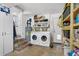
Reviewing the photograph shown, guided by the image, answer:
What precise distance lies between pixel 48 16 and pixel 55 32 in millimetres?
1016

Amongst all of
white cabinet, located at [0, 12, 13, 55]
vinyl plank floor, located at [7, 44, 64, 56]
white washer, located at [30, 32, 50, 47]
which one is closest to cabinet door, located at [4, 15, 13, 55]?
white cabinet, located at [0, 12, 13, 55]

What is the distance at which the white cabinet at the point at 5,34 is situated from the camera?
128 inches

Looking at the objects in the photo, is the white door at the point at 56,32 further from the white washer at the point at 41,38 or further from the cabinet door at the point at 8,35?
the cabinet door at the point at 8,35

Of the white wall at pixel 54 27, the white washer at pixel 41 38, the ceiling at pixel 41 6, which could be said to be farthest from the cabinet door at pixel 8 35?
the white wall at pixel 54 27

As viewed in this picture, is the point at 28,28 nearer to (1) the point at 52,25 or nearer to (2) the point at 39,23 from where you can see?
(2) the point at 39,23

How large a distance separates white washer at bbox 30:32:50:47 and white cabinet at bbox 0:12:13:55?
179 cm

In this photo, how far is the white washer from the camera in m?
5.10

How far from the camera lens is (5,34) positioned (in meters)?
3.42

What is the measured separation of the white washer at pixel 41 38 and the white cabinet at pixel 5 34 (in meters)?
1.79

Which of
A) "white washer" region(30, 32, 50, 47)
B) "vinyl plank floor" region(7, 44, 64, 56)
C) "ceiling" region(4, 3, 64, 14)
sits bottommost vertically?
"vinyl plank floor" region(7, 44, 64, 56)

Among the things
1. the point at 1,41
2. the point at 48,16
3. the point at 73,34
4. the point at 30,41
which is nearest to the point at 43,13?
the point at 48,16

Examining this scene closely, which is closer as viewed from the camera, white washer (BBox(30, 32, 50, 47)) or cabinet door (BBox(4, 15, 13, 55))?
cabinet door (BBox(4, 15, 13, 55))

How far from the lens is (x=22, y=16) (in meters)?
6.13

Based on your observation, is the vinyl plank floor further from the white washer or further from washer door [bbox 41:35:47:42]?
washer door [bbox 41:35:47:42]
